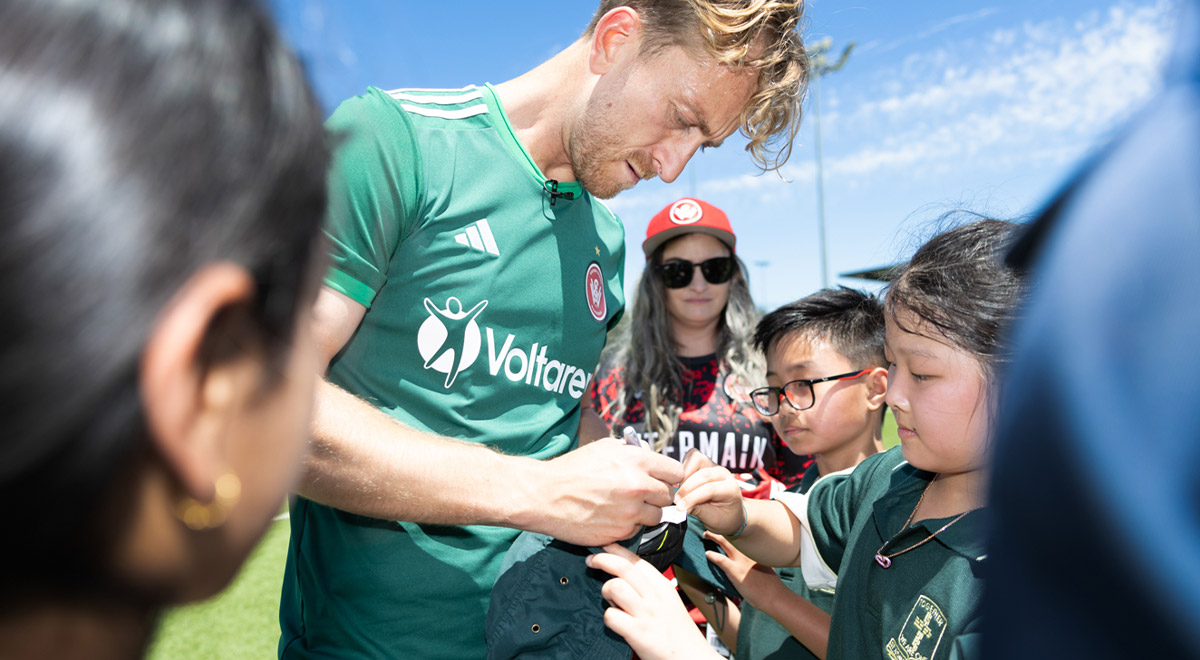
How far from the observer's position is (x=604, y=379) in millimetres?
4340

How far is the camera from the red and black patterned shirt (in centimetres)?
369

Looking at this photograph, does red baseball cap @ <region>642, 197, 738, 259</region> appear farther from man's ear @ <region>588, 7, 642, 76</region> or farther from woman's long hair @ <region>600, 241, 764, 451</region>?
man's ear @ <region>588, 7, 642, 76</region>

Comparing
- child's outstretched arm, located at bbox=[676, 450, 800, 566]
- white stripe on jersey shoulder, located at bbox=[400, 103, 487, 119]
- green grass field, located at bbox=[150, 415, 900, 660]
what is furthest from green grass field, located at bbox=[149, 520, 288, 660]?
white stripe on jersey shoulder, located at bbox=[400, 103, 487, 119]

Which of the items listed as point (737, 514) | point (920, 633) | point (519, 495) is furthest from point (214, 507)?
point (737, 514)

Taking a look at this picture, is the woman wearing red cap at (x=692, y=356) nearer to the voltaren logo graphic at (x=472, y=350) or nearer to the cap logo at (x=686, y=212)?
the cap logo at (x=686, y=212)

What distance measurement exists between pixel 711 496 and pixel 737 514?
189 mm

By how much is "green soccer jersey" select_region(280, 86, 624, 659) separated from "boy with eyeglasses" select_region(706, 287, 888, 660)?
1471mm

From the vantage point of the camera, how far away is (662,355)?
4129 mm

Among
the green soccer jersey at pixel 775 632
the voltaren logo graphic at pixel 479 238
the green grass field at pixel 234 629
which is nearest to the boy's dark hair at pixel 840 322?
the green soccer jersey at pixel 775 632

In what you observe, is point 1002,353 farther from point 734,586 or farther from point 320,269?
point 320,269

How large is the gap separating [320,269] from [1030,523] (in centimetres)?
67

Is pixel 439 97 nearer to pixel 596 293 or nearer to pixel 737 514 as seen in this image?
pixel 596 293

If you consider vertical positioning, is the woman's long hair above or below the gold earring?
below

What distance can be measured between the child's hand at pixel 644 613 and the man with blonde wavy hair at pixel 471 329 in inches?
4.3
